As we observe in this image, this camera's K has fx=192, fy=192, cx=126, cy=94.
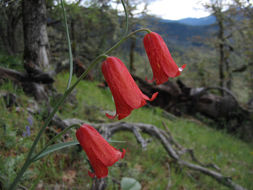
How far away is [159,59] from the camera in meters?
1.06

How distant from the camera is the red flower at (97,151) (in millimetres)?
865

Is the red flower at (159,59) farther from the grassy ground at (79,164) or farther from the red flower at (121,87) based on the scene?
the grassy ground at (79,164)

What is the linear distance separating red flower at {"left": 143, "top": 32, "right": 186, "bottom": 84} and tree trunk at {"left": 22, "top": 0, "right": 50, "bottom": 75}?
6.49 ft

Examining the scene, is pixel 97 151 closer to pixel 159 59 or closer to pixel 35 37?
pixel 159 59

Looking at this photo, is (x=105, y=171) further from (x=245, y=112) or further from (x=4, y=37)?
(x=245, y=112)

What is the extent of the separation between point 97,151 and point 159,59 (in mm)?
580

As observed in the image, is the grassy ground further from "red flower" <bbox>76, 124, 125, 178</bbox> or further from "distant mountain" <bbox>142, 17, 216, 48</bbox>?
"distant mountain" <bbox>142, 17, 216, 48</bbox>

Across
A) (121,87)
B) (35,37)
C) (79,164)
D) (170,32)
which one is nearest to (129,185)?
(79,164)

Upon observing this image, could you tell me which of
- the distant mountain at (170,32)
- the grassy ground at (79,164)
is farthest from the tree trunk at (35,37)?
the distant mountain at (170,32)

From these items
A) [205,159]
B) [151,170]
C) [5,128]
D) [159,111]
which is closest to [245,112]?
[159,111]

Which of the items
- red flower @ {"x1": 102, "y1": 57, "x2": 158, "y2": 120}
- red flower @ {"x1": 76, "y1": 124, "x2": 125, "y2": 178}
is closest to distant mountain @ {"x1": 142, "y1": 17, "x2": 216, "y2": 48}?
red flower @ {"x1": 102, "y1": 57, "x2": 158, "y2": 120}

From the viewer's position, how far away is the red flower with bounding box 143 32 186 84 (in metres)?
1.05

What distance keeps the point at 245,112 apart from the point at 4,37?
6.49 m

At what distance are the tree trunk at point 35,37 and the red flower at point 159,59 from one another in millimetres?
1979
